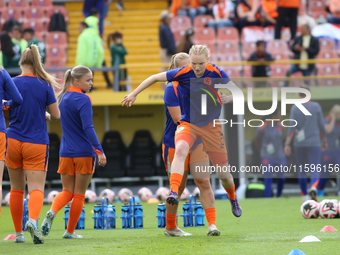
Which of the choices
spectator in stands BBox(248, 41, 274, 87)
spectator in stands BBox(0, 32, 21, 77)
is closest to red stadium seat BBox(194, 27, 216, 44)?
spectator in stands BBox(248, 41, 274, 87)

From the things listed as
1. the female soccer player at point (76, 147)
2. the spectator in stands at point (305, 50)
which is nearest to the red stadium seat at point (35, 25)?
the spectator in stands at point (305, 50)

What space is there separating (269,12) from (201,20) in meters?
2.28

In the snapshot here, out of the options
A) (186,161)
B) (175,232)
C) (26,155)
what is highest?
(26,155)

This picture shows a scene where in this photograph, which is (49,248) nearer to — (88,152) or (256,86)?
(88,152)

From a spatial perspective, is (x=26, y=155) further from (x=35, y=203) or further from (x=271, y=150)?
(x=271, y=150)

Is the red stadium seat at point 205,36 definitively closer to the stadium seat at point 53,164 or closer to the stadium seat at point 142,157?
the stadium seat at point 142,157

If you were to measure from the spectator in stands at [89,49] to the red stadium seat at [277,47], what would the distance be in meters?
5.29

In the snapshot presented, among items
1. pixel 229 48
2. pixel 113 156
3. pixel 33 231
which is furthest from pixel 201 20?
pixel 33 231

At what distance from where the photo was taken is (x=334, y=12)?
60.4ft

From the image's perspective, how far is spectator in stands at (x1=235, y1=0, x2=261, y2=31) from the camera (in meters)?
18.1

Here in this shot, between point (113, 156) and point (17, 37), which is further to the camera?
point (113, 156)

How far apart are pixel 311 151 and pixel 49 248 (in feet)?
22.5

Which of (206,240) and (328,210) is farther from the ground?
(206,240)

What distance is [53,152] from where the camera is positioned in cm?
1480
